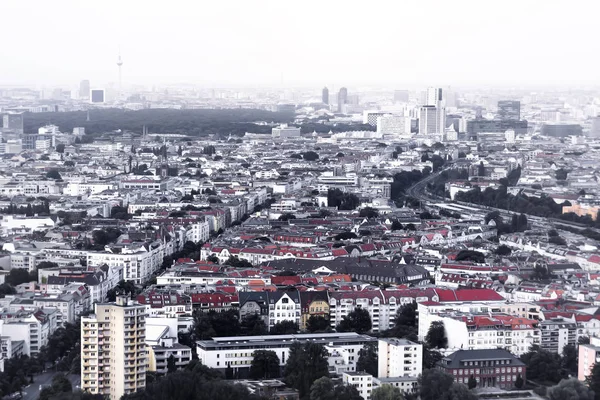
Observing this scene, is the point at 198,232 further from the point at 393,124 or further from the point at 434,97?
the point at 434,97

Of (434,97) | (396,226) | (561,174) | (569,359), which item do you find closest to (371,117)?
(434,97)

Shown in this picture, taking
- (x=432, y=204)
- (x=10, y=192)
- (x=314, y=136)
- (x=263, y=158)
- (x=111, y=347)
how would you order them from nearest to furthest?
(x=111, y=347), (x=432, y=204), (x=10, y=192), (x=263, y=158), (x=314, y=136)

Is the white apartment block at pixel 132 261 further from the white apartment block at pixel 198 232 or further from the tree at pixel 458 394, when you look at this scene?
the tree at pixel 458 394

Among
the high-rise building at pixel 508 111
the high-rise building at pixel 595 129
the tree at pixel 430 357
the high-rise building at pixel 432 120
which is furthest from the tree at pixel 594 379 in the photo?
the high-rise building at pixel 432 120

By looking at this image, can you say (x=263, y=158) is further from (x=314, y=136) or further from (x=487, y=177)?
(x=314, y=136)

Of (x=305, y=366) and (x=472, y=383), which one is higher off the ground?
(x=305, y=366)

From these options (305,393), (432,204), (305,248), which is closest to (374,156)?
(432,204)
